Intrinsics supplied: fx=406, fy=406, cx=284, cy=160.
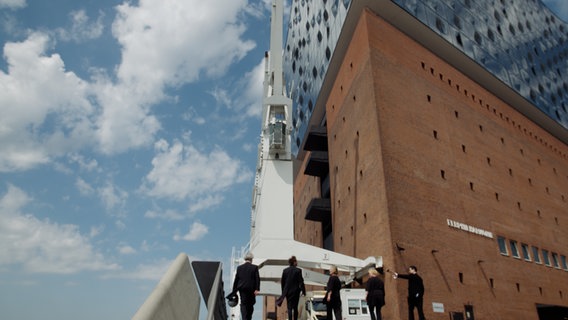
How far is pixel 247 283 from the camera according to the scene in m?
7.28

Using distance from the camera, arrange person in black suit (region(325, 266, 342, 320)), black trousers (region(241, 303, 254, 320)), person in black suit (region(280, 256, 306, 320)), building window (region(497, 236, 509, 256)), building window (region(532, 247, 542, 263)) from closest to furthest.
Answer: black trousers (region(241, 303, 254, 320)) → person in black suit (region(280, 256, 306, 320)) → person in black suit (region(325, 266, 342, 320)) → building window (region(497, 236, 509, 256)) → building window (region(532, 247, 542, 263))

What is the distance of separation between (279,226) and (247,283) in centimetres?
1197

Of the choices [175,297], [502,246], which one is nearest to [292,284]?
[175,297]

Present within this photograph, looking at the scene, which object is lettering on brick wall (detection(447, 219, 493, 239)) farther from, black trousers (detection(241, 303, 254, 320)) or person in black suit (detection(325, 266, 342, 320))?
black trousers (detection(241, 303, 254, 320))

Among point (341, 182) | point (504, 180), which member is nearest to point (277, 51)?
point (341, 182)

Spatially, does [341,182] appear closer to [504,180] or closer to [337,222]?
[337,222]

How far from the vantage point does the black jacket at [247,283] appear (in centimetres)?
728

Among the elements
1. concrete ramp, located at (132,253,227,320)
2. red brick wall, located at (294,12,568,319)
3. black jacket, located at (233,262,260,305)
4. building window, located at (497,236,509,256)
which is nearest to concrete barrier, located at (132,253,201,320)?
concrete ramp, located at (132,253,227,320)

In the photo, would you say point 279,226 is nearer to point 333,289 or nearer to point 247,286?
point 333,289

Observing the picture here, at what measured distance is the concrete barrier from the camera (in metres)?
3.11

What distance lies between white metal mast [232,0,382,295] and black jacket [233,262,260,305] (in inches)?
396

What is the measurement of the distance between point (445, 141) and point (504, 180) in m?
6.24

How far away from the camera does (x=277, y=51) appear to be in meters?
25.8

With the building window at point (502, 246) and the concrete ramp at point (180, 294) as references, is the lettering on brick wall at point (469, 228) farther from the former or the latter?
the concrete ramp at point (180, 294)
